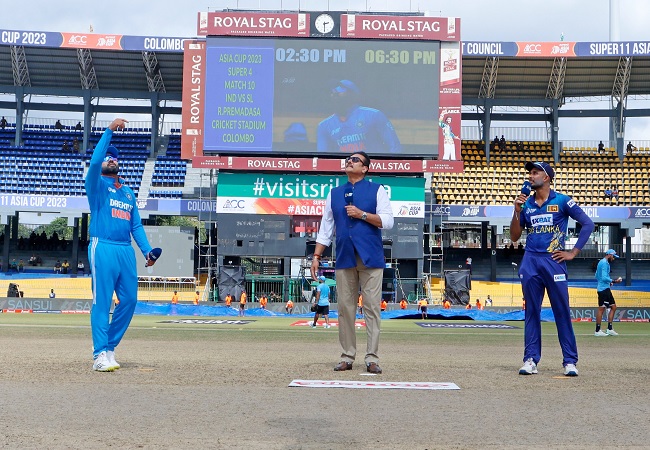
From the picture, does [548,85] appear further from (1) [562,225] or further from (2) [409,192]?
(1) [562,225]

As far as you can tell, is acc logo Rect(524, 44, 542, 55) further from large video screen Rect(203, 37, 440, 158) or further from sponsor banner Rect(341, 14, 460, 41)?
large video screen Rect(203, 37, 440, 158)

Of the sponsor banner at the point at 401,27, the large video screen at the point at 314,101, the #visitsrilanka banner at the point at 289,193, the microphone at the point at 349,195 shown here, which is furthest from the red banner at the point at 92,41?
the microphone at the point at 349,195

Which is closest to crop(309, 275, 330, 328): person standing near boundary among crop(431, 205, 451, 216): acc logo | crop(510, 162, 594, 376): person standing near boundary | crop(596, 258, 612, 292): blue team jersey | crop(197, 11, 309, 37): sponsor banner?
crop(596, 258, 612, 292): blue team jersey

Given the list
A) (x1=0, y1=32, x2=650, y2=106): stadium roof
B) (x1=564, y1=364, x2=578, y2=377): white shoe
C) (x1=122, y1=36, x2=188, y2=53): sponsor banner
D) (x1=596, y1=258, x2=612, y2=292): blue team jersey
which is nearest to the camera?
(x1=564, y1=364, x2=578, y2=377): white shoe

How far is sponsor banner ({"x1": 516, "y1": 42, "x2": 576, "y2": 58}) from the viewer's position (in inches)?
1880

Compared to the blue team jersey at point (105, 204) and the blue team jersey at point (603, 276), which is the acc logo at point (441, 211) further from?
the blue team jersey at point (105, 204)

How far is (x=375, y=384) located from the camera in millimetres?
7715

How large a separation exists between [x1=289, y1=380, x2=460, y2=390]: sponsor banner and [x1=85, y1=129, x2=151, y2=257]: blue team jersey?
2.77 metres

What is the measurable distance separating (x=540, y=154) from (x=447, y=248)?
8090 millimetres

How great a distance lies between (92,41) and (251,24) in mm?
12680

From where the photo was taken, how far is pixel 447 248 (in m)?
49.8

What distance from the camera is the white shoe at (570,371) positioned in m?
8.73

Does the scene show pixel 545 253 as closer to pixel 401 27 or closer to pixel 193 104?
pixel 401 27

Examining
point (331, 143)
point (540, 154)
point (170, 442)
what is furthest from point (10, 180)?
point (170, 442)
